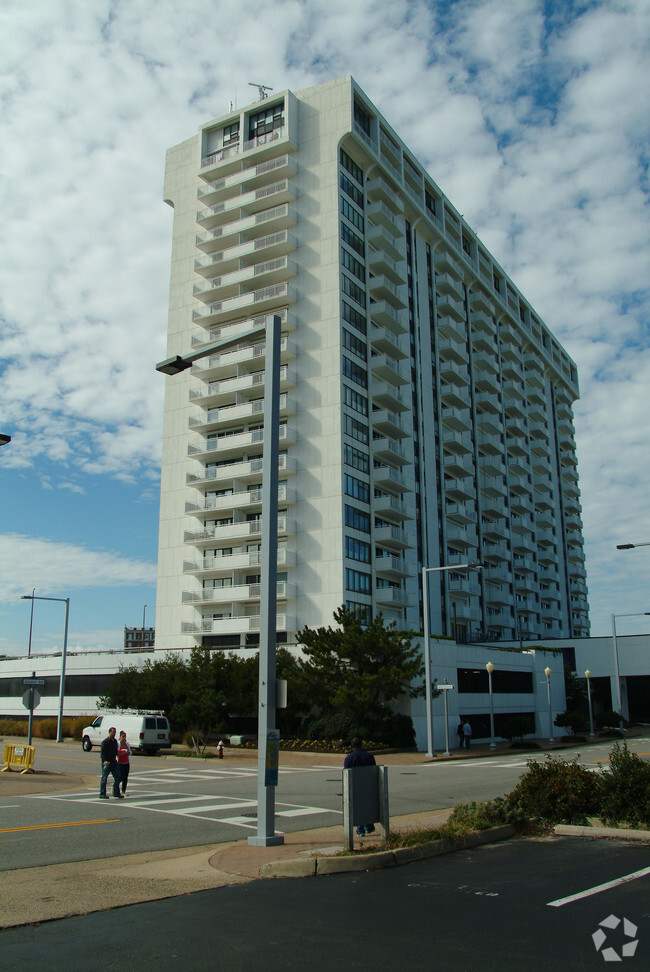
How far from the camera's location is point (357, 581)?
51.6 meters

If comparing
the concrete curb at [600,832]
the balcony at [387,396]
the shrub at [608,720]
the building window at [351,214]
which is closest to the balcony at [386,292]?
the building window at [351,214]

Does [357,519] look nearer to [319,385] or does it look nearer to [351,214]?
[319,385]

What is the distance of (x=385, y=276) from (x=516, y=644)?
37.8 m

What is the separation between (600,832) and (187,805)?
10.3 meters

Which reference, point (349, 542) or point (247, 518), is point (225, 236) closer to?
point (247, 518)

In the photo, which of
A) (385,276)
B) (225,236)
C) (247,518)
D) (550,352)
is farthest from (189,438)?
(550,352)

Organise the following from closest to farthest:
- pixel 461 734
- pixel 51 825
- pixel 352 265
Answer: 1. pixel 51 825
2. pixel 461 734
3. pixel 352 265

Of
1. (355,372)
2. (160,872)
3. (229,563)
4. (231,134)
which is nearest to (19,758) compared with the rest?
(160,872)

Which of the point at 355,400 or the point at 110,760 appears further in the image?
the point at 355,400

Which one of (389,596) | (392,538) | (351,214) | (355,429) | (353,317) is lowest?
(389,596)

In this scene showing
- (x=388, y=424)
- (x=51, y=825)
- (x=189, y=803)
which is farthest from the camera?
(x=388, y=424)

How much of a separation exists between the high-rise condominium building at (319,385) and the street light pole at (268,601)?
36.1 m

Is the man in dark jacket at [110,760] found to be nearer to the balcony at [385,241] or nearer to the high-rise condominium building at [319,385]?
the high-rise condominium building at [319,385]
